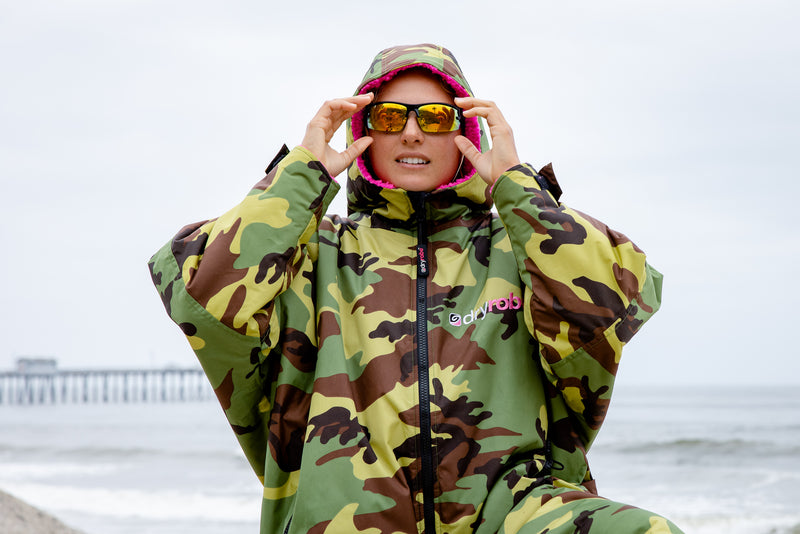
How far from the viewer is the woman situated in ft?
7.22

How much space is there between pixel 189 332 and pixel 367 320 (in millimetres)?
524

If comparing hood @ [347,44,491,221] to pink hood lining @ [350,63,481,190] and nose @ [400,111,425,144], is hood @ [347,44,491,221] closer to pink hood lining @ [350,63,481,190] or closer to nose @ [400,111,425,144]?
pink hood lining @ [350,63,481,190]

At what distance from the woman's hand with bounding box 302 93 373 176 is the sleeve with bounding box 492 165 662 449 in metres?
0.51

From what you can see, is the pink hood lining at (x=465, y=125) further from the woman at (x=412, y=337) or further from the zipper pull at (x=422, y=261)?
the zipper pull at (x=422, y=261)

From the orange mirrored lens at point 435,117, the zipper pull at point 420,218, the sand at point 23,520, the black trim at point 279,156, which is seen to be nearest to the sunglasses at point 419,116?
the orange mirrored lens at point 435,117

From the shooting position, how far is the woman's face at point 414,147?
2.62 metres

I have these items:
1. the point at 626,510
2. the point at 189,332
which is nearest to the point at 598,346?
the point at 626,510

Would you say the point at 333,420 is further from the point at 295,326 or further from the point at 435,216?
the point at 435,216

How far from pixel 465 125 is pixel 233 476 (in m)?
12.0

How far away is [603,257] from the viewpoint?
2.25 metres

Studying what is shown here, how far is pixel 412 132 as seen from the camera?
2588 millimetres

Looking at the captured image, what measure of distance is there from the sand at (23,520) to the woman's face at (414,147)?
13.3ft

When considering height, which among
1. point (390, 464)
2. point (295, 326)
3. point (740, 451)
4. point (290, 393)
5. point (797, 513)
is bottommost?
point (740, 451)

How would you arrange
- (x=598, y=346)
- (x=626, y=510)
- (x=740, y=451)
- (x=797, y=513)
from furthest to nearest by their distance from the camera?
(x=740, y=451)
(x=797, y=513)
(x=598, y=346)
(x=626, y=510)
